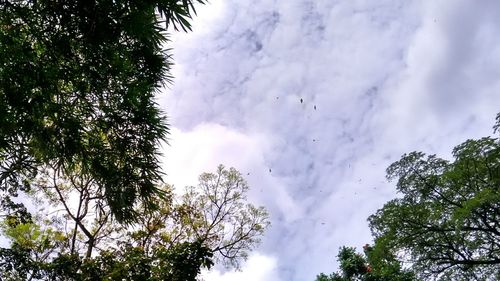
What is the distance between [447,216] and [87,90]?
10056 millimetres

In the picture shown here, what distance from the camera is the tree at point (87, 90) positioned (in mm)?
4906

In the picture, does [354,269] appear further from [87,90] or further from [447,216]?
[87,90]

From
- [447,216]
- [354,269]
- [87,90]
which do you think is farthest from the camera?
[354,269]

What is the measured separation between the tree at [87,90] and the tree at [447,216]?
7867 millimetres

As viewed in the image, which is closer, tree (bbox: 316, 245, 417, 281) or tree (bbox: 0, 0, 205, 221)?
tree (bbox: 0, 0, 205, 221)

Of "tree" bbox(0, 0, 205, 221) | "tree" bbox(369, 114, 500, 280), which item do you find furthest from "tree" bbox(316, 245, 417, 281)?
"tree" bbox(0, 0, 205, 221)

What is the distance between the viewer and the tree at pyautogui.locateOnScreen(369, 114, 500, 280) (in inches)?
408

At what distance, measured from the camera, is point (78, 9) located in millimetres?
5238

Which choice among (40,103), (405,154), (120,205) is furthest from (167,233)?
(40,103)

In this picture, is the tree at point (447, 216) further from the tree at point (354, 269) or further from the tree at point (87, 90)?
the tree at point (87, 90)

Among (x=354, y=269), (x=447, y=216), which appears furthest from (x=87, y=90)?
(x=354, y=269)

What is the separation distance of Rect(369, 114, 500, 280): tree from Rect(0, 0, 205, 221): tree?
25.8 feet

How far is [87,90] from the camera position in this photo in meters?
5.96

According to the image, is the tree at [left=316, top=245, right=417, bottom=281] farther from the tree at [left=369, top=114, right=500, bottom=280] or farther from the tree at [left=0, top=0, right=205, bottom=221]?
the tree at [left=0, top=0, right=205, bottom=221]
